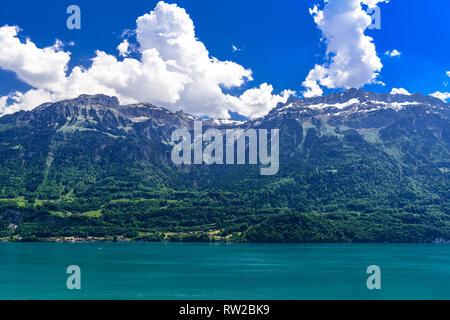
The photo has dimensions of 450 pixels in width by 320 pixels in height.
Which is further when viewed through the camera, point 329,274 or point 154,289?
point 329,274

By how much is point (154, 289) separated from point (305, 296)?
2940cm

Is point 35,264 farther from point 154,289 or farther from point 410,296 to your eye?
point 410,296

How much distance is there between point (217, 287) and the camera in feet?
294

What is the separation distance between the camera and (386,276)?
110188 millimetres

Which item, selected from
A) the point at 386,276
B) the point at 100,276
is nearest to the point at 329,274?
the point at 386,276
